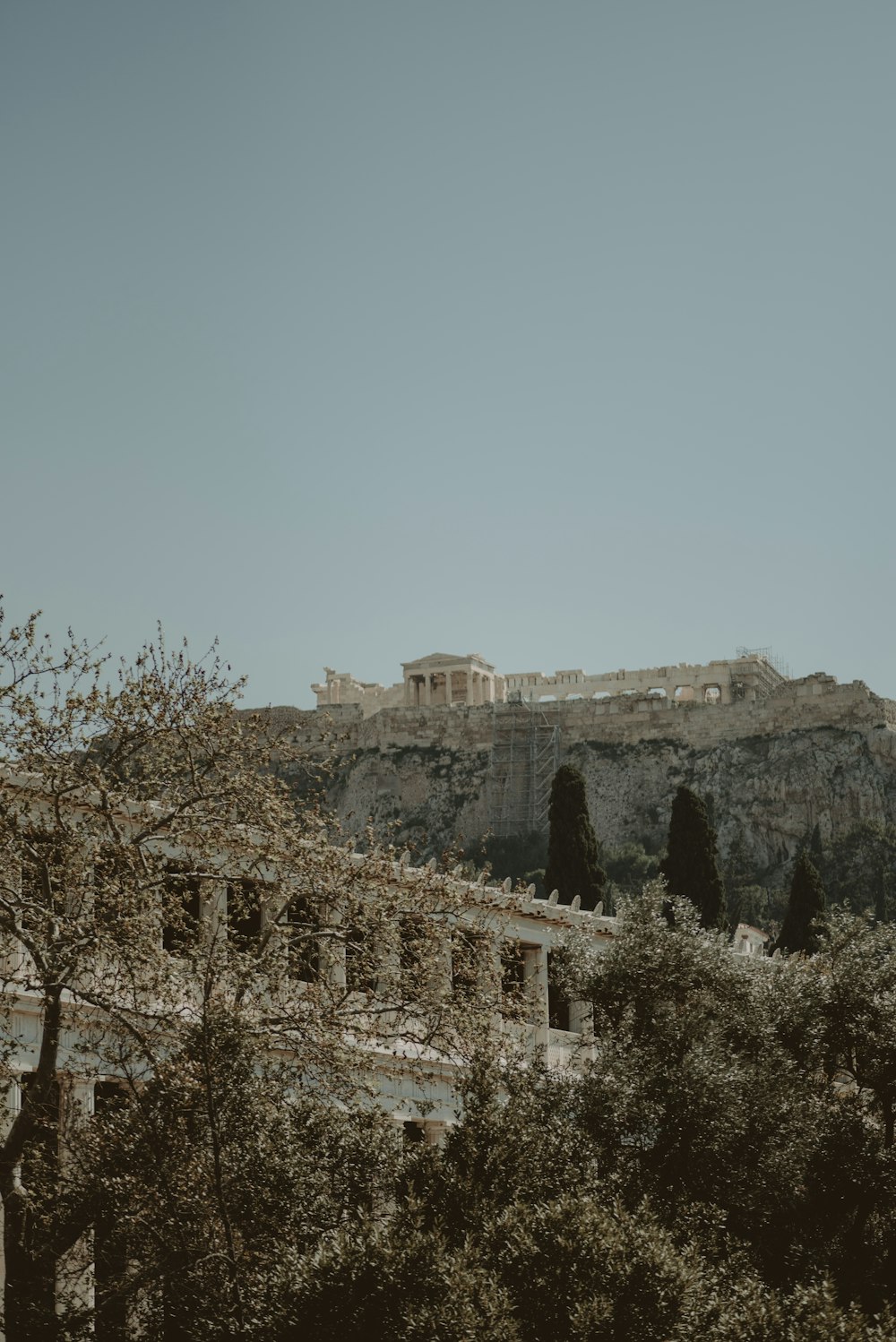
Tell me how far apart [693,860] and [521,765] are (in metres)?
34.8

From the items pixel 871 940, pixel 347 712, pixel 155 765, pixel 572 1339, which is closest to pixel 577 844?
pixel 871 940

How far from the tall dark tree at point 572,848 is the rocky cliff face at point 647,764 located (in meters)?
20.9

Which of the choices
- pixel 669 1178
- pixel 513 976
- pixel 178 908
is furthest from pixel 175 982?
pixel 513 976

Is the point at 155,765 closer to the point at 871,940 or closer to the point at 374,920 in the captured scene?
the point at 374,920

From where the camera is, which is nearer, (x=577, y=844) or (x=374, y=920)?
(x=374, y=920)

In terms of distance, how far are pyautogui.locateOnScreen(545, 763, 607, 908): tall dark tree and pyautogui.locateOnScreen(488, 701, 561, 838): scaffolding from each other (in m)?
27.4

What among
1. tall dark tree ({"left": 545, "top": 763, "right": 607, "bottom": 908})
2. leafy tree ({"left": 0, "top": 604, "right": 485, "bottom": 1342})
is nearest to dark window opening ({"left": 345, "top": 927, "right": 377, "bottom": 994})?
leafy tree ({"left": 0, "top": 604, "right": 485, "bottom": 1342})

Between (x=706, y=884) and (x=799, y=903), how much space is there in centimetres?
257

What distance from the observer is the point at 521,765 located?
284ft

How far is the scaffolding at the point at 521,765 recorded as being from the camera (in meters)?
83.8

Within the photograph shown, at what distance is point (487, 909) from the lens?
2530cm

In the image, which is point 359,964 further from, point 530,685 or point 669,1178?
point 530,685

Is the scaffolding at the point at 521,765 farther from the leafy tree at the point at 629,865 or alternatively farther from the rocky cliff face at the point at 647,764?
the leafy tree at the point at 629,865

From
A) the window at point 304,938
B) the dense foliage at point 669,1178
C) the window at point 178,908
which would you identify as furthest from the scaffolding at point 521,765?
the window at point 178,908
